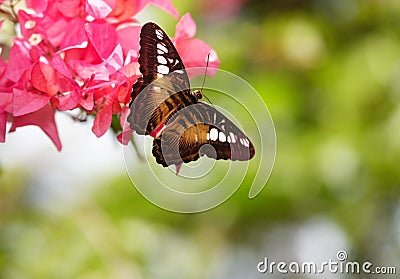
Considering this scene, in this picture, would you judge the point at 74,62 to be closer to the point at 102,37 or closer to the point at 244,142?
the point at 102,37

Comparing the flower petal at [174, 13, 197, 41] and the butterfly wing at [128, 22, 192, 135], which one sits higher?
the flower petal at [174, 13, 197, 41]

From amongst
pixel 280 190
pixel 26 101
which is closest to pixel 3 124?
pixel 26 101

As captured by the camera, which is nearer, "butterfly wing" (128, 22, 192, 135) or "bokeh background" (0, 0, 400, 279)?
"butterfly wing" (128, 22, 192, 135)

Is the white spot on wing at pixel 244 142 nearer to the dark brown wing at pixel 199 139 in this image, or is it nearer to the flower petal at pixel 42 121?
the dark brown wing at pixel 199 139

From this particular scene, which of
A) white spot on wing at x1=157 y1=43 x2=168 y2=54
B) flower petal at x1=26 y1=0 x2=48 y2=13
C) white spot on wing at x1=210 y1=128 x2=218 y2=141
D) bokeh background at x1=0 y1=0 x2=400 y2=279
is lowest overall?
white spot on wing at x1=210 y1=128 x2=218 y2=141

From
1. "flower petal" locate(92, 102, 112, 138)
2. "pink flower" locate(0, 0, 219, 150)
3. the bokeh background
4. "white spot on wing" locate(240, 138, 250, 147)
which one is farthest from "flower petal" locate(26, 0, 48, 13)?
the bokeh background

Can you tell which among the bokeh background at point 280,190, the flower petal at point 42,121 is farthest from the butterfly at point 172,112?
the bokeh background at point 280,190

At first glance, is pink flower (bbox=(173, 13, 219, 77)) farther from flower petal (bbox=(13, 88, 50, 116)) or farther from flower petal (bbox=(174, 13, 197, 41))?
flower petal (bbox=(13, 88, 50, 116))

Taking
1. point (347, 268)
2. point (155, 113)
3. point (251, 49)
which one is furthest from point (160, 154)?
point (251, 49)
